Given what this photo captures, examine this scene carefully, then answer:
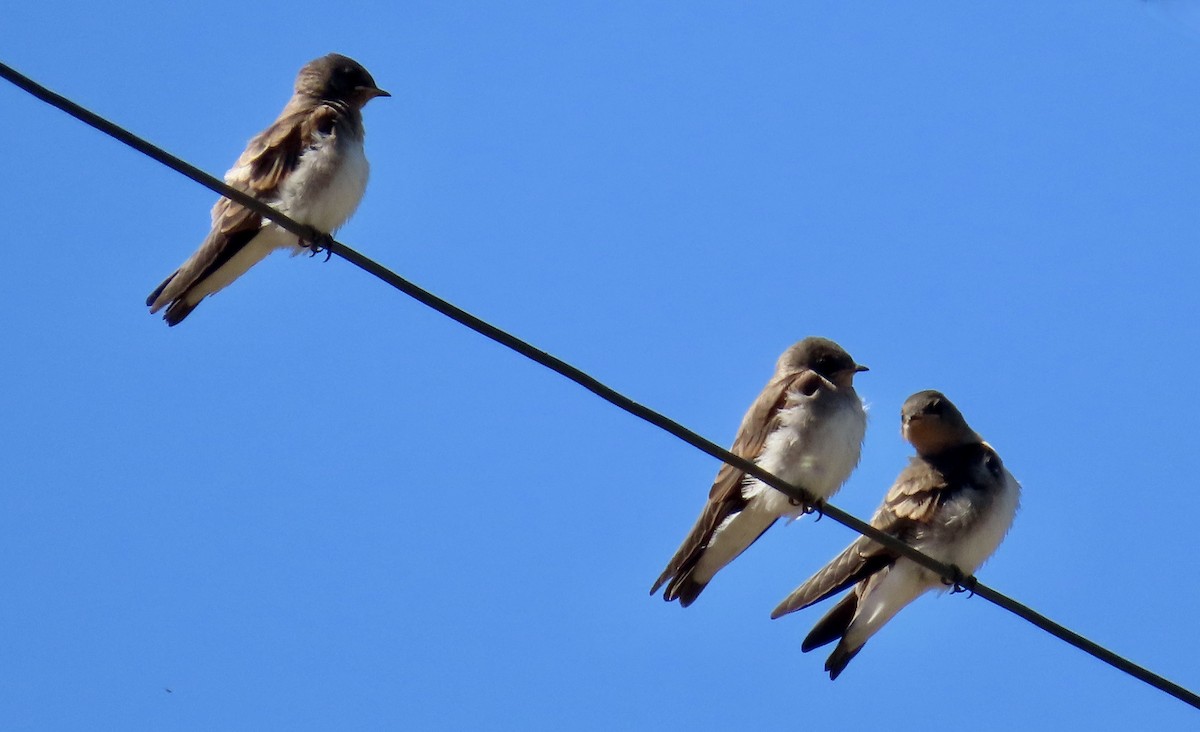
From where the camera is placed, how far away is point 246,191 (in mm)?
7836

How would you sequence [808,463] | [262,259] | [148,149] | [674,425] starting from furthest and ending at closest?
1. [262,259]
2. [808,463]
3. [674,425]
4. [148,149]

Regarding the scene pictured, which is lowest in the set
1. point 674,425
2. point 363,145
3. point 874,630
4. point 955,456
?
point 674,425

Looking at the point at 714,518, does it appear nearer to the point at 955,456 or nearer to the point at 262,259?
the point at 955,456

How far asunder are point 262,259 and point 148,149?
10.1ft

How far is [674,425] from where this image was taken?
207 inches

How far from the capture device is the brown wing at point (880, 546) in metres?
7.51

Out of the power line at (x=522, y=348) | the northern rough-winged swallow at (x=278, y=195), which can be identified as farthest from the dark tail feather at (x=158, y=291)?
the power line at (x=522, y=348)

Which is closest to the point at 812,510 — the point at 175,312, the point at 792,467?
the point at 792,467

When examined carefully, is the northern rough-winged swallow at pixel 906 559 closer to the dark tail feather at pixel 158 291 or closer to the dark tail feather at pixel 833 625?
the dark tail feather at pixel 833 625

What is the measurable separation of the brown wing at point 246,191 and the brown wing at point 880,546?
301 cm

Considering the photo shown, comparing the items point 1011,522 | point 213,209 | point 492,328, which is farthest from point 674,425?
point 213,209

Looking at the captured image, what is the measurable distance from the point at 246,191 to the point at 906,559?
138 inches

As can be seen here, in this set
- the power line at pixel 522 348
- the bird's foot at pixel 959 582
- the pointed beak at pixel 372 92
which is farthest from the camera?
the pointed beak at pixel 372 92

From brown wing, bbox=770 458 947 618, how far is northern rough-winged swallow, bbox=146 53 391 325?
2.74 metres
